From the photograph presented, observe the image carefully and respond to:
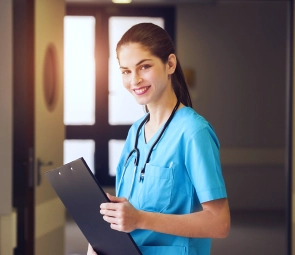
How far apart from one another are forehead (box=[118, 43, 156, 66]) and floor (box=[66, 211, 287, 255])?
3.95 meters

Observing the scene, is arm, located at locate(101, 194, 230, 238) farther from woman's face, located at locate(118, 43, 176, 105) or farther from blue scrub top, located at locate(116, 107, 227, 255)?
woman's face, located at locate(118, 43, 176, 105)

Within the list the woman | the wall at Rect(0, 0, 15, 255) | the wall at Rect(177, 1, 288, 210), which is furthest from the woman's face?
the wall at Rect(177, 1, 288, 210)

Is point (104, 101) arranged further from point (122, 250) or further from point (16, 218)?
point (122, 250)

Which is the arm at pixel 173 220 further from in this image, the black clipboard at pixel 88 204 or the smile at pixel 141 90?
the smile at pixel 141 90

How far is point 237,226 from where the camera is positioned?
6.52 meters

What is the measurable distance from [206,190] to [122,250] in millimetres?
228

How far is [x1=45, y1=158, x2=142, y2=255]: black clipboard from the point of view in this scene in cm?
120

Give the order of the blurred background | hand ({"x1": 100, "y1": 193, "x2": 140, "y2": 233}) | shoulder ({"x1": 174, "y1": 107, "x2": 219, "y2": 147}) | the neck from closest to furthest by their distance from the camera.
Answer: hand ({"x1": 100, "y1": 193, "x2": 140, "y2": 233}), shoulder ({"x1": 174, "y1": 107, "x2": 219, "y2": 147}), the neck, the blurred background

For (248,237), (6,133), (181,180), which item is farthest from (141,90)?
(248,237)

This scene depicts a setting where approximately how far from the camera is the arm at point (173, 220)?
114 cm

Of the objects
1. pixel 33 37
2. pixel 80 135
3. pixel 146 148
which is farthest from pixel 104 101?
pixel 146 148

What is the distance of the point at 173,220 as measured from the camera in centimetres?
119

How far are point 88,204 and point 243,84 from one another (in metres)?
6.42

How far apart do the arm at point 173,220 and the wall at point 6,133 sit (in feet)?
6.39
